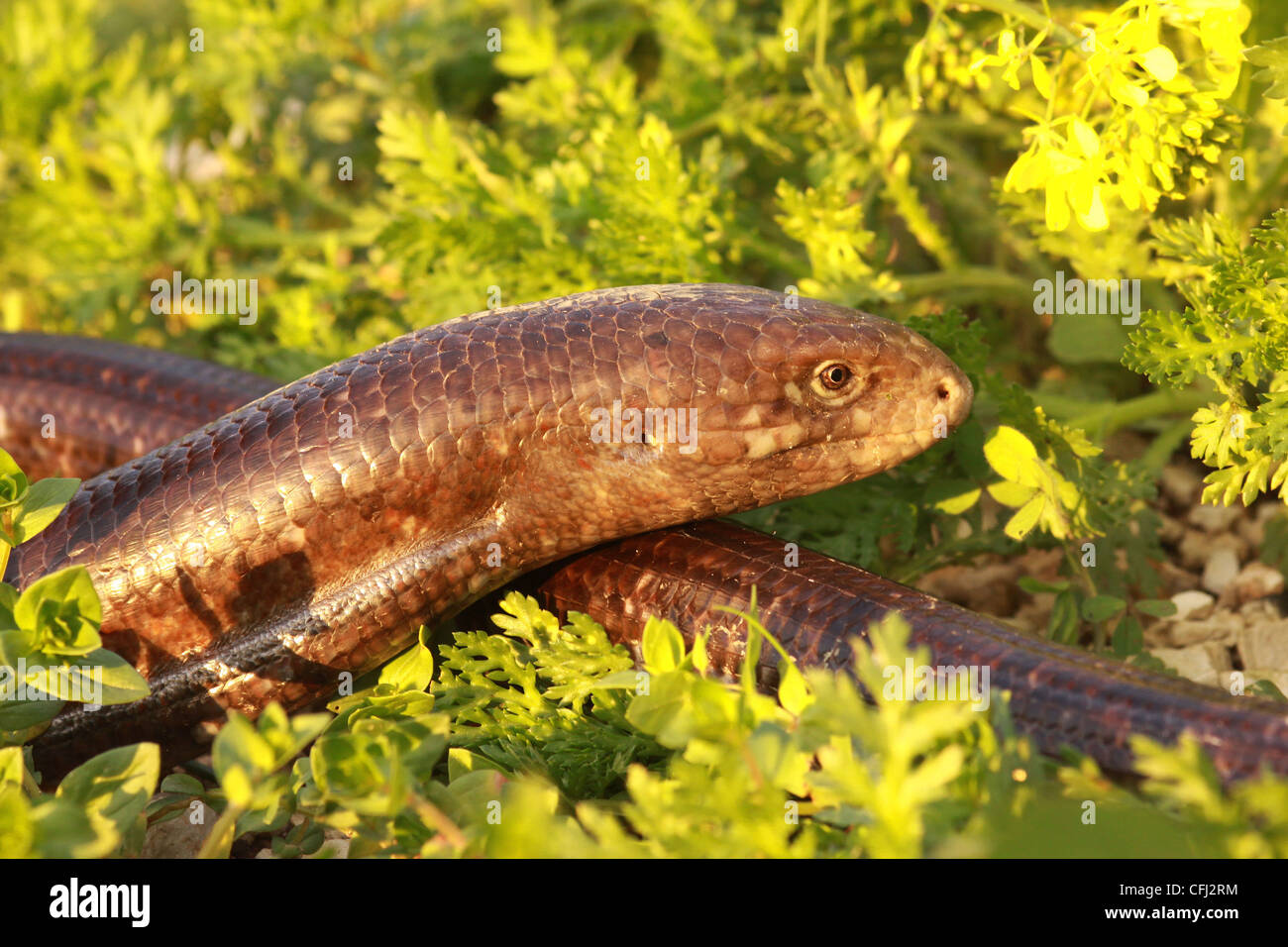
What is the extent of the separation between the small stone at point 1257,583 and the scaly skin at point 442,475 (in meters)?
1.05

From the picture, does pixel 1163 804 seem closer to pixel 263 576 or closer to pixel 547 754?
pixel 547 754

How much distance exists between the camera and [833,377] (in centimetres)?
229

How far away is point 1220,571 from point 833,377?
1.36m

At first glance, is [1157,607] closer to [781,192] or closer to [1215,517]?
[1215,517]

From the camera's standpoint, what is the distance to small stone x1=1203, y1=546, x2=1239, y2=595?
2938mm

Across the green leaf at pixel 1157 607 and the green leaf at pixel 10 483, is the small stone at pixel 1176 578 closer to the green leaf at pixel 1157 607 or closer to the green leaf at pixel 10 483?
the green leaf at pixel 1157 607

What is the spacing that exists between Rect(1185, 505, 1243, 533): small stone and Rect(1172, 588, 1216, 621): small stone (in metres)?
0.31

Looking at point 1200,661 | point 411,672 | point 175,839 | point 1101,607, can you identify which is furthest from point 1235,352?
point 175,839

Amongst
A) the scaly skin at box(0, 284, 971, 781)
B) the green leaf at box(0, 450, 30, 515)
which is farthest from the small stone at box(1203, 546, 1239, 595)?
the green leaf at box(0, 450, 30, 515)

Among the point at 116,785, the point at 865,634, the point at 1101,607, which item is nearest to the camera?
the point at 116,785

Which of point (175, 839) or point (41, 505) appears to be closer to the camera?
point (41, 505)

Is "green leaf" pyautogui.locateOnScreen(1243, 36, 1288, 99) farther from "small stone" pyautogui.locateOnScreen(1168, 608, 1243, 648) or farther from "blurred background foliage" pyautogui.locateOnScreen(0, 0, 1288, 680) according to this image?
"small stone" pyautogui.locateOnScreen(1168, 608, 1243, 648)
